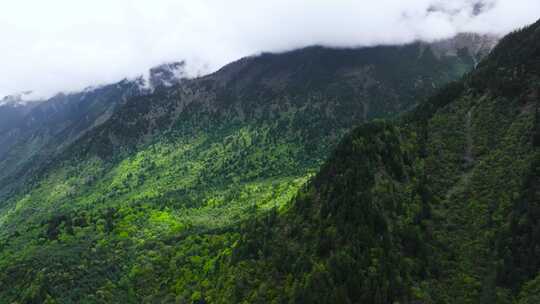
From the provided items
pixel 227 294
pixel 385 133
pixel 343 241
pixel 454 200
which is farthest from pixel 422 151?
pixel 227 294

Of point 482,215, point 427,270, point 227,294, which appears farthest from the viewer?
point 227,294

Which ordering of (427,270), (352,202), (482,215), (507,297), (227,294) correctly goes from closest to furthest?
(507,297) < (427,270) < (482,215) < (352,202) < (227,294)

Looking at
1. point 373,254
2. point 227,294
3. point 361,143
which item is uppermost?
point 361,143

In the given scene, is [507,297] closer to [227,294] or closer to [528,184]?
[528,184]

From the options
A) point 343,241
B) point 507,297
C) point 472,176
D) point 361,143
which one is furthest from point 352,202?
point 507,297

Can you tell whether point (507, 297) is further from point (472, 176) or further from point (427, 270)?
point (472, 176)

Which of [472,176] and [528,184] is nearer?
[528,184]

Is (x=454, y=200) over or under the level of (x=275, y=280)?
over
